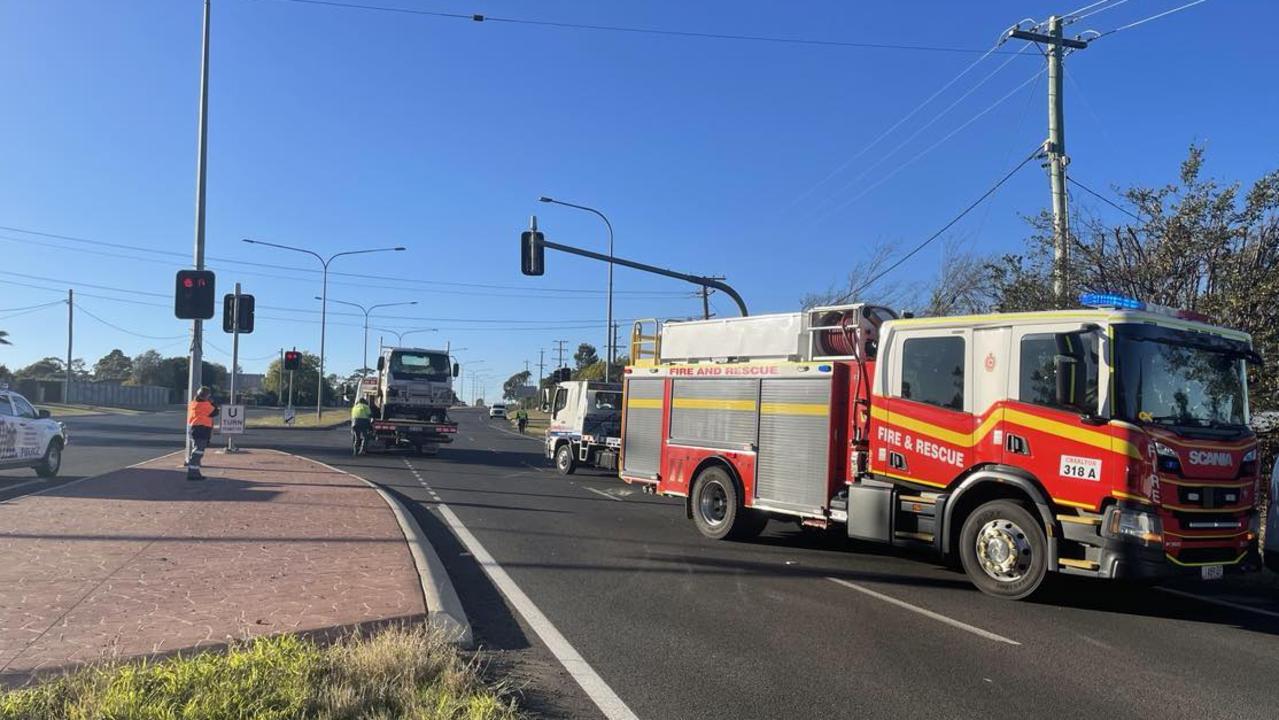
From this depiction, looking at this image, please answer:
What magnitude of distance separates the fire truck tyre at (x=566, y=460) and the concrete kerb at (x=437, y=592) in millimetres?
12336

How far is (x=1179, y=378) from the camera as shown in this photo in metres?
8.23

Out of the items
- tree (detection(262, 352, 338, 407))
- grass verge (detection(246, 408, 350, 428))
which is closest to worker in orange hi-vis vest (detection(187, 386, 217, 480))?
grass verge (detection(246, 408, 350, 428))

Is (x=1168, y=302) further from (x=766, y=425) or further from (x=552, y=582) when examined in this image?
(x=552, y=582)

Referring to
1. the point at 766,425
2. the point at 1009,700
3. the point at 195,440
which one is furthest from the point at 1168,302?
the point at 195,440

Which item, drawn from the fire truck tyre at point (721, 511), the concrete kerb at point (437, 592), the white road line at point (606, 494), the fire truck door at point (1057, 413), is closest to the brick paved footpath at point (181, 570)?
the concrete kerb at point (437, 592)

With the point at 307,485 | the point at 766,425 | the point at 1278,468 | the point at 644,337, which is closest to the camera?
the point at 1278,468

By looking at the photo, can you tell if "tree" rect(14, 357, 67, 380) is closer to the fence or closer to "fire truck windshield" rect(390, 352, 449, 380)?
the fence

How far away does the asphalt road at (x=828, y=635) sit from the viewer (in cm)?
→ 561

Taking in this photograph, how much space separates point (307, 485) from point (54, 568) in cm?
794

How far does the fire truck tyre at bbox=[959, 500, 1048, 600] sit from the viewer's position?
8297 millimetres

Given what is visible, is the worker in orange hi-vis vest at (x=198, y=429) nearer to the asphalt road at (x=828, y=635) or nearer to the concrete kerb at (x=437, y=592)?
the asphalt road at (x=828, y=635)

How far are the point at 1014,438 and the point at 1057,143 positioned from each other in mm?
11023

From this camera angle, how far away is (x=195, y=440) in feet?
53.1

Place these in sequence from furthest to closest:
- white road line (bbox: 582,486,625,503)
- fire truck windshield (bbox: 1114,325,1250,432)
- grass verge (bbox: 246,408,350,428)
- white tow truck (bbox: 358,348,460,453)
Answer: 1. grass verge (bbox: 246,408,350,428)
2. white tow truck (bbox: 358,348,460,453)
3. white road line (bbox: 582,486,625,503)
4. fire truck windshield (bbox: 1114,325,1250,432)
